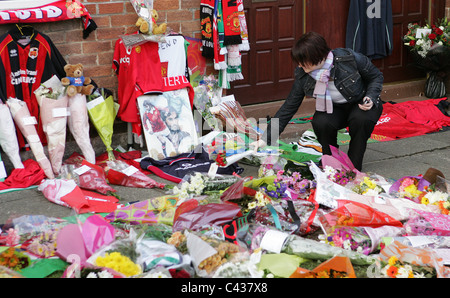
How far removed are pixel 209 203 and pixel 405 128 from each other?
3.30m

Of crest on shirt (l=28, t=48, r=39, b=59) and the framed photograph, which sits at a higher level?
crest on shirt (l=28, t=48, r=39, b=59)

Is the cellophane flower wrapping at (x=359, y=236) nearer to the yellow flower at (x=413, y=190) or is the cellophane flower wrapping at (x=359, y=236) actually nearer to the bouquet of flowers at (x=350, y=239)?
the bouquet of flowers at (x=350, y=239)

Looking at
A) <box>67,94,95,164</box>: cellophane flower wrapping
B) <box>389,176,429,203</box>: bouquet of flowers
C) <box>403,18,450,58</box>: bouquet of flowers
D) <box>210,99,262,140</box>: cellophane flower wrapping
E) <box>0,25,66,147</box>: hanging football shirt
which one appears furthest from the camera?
<box>403,18,450,58</box>: bouquet of flowers

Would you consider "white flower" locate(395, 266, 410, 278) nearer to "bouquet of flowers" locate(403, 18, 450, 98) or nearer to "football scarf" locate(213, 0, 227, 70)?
"football scarf" locate(213, 0, 227, 70)

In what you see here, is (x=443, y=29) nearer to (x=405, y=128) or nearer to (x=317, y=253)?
(x=405, y=128)

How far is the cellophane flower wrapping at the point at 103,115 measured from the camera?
209 inches

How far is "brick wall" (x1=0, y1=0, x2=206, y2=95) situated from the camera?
5.38m

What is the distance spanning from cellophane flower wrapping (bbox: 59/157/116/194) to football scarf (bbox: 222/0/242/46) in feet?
6.06

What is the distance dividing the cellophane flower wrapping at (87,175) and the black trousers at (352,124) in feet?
5.68

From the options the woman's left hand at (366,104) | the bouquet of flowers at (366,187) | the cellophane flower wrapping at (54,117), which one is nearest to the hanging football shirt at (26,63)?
the cellophane flower wrapping at (54,117)

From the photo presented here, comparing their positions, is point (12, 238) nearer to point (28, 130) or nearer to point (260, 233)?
point (260, 233)

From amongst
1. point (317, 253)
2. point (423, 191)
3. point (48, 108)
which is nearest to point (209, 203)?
point (317, 253)

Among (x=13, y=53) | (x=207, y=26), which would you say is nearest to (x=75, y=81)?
(x=13, y=53)

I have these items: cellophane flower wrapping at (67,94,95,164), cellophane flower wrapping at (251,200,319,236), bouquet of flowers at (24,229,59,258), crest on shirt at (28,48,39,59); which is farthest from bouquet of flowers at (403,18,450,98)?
bouquet of flowers at (24,229,59,258)
